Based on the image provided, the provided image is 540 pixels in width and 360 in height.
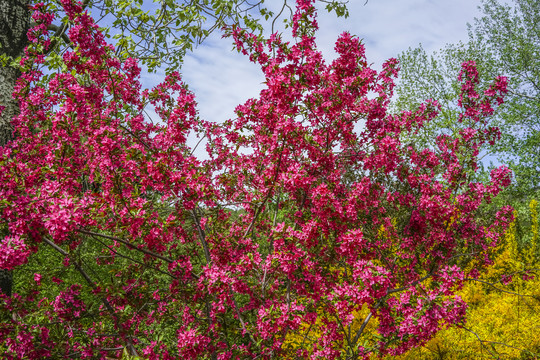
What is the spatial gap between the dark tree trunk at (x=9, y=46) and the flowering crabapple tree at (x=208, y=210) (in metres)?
0.55

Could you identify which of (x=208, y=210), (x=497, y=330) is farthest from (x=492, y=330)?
(x=208, y=210)

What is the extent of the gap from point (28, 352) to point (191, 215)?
1958 mm

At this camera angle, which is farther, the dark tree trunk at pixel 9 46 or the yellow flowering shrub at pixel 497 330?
the yellow flowering shrub at pixel 497 330

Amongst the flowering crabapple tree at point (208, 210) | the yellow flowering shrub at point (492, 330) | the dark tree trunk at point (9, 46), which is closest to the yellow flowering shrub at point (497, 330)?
the yellow flowering shrub at point (492, 330)

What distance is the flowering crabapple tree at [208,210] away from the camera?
3.52m

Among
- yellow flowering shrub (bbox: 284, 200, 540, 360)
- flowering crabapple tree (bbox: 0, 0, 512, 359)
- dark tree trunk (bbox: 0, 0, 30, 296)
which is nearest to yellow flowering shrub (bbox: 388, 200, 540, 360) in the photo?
yellow flowering shrub (bbox: 284, 200, 540, 360)

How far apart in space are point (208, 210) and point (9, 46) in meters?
4.09

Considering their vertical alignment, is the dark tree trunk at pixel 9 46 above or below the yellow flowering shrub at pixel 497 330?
above

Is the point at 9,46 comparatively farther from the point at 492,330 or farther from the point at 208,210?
the point at 492,330

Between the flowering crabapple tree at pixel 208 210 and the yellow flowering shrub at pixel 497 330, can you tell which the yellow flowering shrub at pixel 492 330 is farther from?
the flowering crabapple tree at pixel 208 210

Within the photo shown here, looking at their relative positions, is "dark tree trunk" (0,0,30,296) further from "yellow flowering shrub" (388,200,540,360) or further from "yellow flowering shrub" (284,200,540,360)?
Answer: "yellow flowering shrub" (388,200,540,360)

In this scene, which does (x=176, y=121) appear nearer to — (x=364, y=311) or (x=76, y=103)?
(x=76, y=103)

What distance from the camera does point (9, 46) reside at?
17.9 ft

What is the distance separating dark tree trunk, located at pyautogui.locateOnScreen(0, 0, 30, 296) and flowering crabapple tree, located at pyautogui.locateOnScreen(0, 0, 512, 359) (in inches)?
21.5
